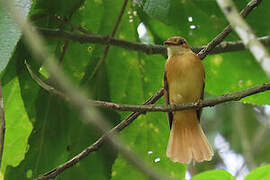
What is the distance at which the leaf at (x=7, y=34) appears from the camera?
2.08 metres

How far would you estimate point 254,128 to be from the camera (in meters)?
6.43

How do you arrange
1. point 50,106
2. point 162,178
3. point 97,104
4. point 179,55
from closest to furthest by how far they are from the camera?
point 162,178 → point 97,104 → point 50,106 → point 179,55

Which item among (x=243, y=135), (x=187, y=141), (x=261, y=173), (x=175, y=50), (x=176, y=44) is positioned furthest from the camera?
(x=243, y=135)

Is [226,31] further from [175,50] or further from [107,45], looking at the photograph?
[175,50]

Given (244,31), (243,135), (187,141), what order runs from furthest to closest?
(243,135) < (187,141) < (244,31)

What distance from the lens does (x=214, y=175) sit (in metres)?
1.87

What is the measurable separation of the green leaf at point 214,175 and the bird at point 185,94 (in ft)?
4.34

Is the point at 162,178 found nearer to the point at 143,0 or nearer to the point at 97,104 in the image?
the point at 97,104

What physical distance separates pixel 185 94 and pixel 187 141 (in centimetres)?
35

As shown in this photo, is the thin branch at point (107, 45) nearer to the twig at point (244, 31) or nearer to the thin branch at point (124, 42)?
the thin branch at point (124, 42)

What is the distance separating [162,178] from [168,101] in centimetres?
233

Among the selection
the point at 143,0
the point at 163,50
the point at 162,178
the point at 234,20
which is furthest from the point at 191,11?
the point at 162,178

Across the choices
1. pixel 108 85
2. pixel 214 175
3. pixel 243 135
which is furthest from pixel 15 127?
pixel 243 135

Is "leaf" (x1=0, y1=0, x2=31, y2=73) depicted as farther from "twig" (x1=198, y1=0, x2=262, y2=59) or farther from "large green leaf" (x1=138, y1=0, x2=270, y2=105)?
"large green leaf" (x1=138, y1=0, x2=270, y2=105)
